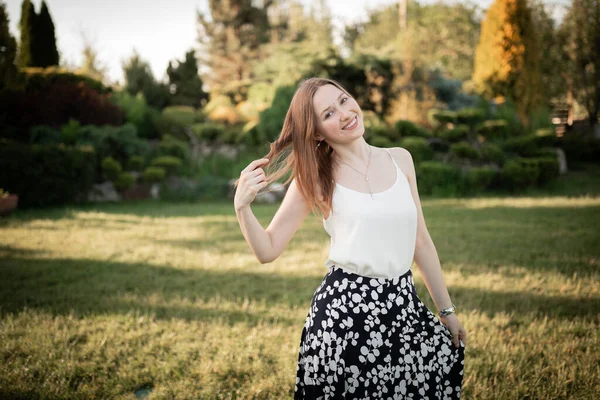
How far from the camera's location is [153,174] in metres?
11.5

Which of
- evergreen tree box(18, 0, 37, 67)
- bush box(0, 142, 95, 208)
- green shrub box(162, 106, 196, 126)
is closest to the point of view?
bush box(0, 142, 95, 208)

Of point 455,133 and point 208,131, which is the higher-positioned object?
point 208,131

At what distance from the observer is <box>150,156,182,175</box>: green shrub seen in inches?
473

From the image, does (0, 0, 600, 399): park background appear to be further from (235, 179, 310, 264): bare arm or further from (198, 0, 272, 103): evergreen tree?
(198, 0, 272, 103): evergreen tree

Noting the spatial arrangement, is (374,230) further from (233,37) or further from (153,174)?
(233,37)

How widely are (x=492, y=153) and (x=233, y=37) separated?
22.8 m

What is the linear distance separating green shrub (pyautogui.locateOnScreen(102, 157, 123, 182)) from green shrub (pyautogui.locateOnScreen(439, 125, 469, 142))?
9.41 m

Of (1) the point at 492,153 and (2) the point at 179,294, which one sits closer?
(2) the point at 179,294

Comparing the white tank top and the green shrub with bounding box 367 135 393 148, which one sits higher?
the green shrub with bounding box 367 135 393 148

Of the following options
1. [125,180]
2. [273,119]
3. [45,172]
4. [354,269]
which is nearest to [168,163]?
[125,180]

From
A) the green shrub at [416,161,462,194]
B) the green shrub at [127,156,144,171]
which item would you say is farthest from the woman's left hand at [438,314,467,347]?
the green shrub at [127,156,144,171]

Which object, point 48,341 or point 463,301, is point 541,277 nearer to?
point 463,301

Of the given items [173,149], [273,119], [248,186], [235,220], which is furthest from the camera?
[273,119]

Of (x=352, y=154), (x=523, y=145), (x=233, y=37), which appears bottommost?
(x=523, y=145)
